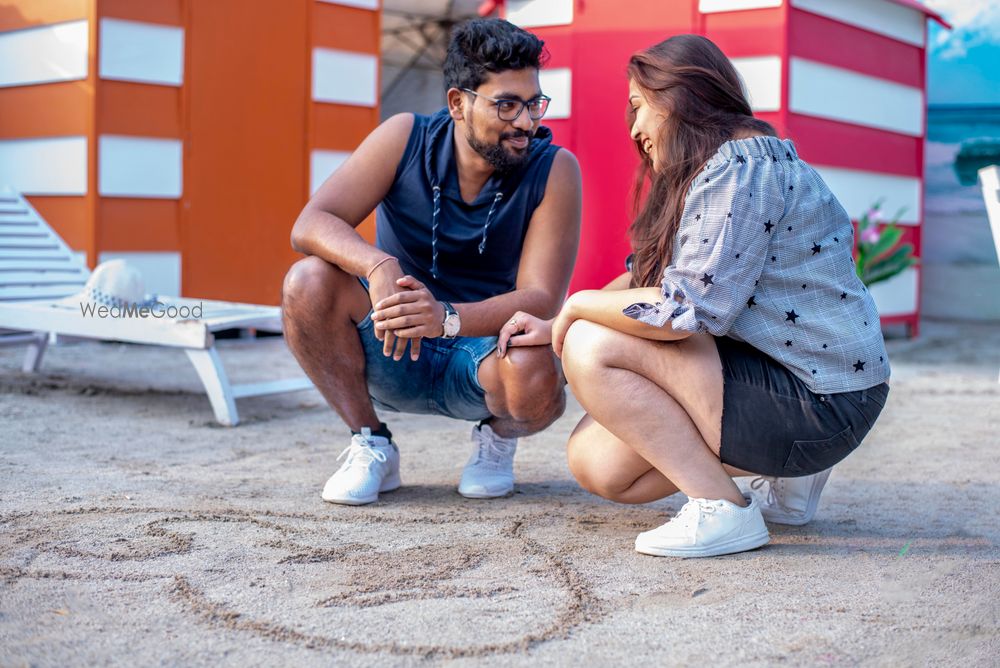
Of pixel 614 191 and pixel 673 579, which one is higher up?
pixel 614 191

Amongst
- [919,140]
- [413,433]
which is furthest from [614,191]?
[413,433]

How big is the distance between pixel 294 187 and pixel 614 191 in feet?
5.92

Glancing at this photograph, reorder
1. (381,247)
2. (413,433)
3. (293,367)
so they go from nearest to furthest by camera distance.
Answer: (381,247)
(413,433)
(293,367)

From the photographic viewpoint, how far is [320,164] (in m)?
6.08

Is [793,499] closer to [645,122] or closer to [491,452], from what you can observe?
[491,452]

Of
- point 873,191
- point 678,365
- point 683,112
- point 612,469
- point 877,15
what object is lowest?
point 612,469

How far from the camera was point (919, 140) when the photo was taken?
6.57m

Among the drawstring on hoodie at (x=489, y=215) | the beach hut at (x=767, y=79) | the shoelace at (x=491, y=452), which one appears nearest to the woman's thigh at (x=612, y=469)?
the shoelace at (x=491, y=452)

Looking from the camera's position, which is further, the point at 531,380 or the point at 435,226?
the point at 435,226

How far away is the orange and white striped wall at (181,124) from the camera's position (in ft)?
17.4

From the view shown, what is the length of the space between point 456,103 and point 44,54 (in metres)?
3.82

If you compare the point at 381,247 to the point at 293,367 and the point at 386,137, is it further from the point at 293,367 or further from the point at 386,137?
the point at 293,367

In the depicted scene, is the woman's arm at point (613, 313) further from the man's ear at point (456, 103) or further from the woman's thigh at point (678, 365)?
the man's ear at point (456, 103)

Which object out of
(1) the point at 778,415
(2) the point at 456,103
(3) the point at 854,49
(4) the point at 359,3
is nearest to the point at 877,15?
(3) the point at 854,49
